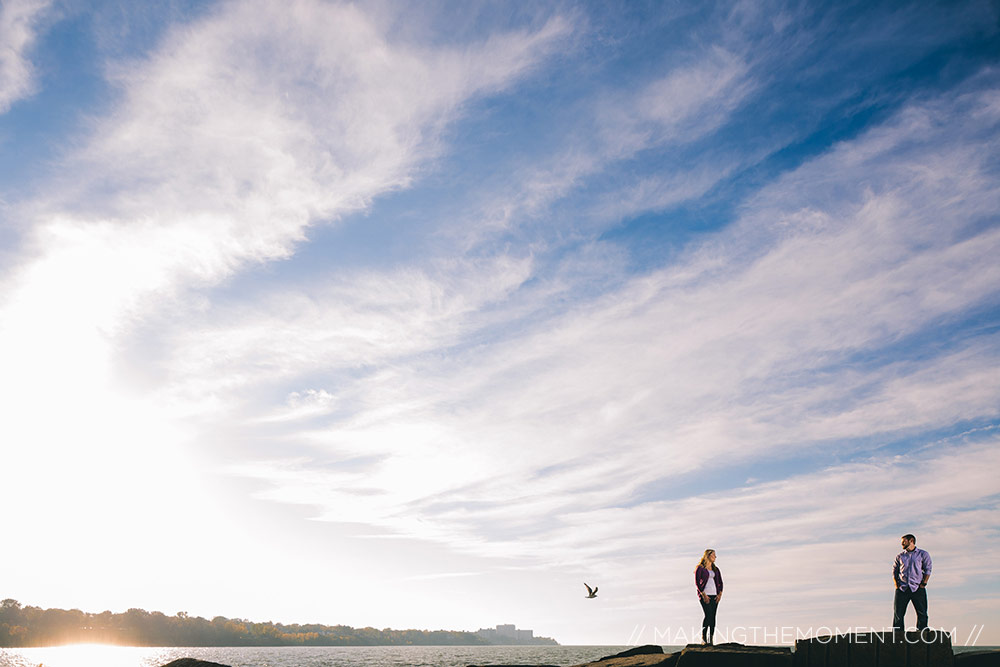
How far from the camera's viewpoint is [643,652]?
743 inches

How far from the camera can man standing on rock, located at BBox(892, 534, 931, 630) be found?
591 inches

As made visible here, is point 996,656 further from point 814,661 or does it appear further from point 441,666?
point 441,666

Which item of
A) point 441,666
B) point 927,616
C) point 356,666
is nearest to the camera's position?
point 927,616

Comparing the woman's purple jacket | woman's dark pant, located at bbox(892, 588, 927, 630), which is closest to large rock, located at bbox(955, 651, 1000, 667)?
woman's dark pant, located at bbox(892, 588, 927, 630)

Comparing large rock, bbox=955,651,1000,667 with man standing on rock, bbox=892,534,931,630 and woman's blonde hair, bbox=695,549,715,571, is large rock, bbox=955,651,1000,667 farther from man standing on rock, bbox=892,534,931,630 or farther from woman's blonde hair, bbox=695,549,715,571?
woman's blonde hair, bbox=695,549,715,571

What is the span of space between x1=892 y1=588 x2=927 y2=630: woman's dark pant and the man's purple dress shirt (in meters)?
0.12

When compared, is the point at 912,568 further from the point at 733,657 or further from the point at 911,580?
the point at 733,657

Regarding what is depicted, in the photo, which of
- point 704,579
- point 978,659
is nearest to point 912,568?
point 978,659

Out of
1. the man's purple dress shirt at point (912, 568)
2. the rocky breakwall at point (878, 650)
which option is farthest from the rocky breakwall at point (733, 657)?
the man's purple dress shirt at point (912, 568)

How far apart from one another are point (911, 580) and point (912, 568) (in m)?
0.26

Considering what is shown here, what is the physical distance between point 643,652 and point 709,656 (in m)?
6.16

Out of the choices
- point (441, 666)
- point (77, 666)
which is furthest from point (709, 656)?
point (77, 666)

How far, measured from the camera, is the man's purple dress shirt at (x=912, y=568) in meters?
15.1

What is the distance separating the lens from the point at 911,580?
49.7 feet
